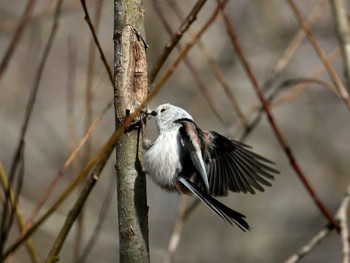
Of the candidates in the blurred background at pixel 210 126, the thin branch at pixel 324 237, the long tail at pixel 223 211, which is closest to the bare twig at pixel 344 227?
A: the thin branch at pixel 324 237

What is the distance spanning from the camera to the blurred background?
489 cm

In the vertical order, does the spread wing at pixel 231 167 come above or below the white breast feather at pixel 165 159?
above

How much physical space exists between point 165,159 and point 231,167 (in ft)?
1.41

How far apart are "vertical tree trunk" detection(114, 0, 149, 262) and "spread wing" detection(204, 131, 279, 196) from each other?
26.7 inches

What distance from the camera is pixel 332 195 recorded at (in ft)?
18.4

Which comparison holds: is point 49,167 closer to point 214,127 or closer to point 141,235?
point 214,127

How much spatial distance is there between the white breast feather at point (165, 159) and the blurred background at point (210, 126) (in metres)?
2.50

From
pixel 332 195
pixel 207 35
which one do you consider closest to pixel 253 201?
pixel 332 195

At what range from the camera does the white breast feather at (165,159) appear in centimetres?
185

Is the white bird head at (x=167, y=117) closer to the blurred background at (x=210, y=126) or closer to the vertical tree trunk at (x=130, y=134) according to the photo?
the vertical tree trunk at (x=130, y=134)

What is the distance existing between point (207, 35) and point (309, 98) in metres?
1.18

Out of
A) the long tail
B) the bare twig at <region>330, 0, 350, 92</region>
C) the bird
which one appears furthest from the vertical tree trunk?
the bare twig at <region>330, 0, 350, 92</region>

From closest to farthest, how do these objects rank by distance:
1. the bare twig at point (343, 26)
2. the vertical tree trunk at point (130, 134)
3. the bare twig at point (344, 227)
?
1. the vertical tree trunk at point (130, 134)
2. the bare twig at point (344, 227)
3. the bare twig at point (343, 26)

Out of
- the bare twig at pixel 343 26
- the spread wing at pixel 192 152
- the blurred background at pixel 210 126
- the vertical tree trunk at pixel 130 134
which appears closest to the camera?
the vertical tree trunk at pixel 130 134
